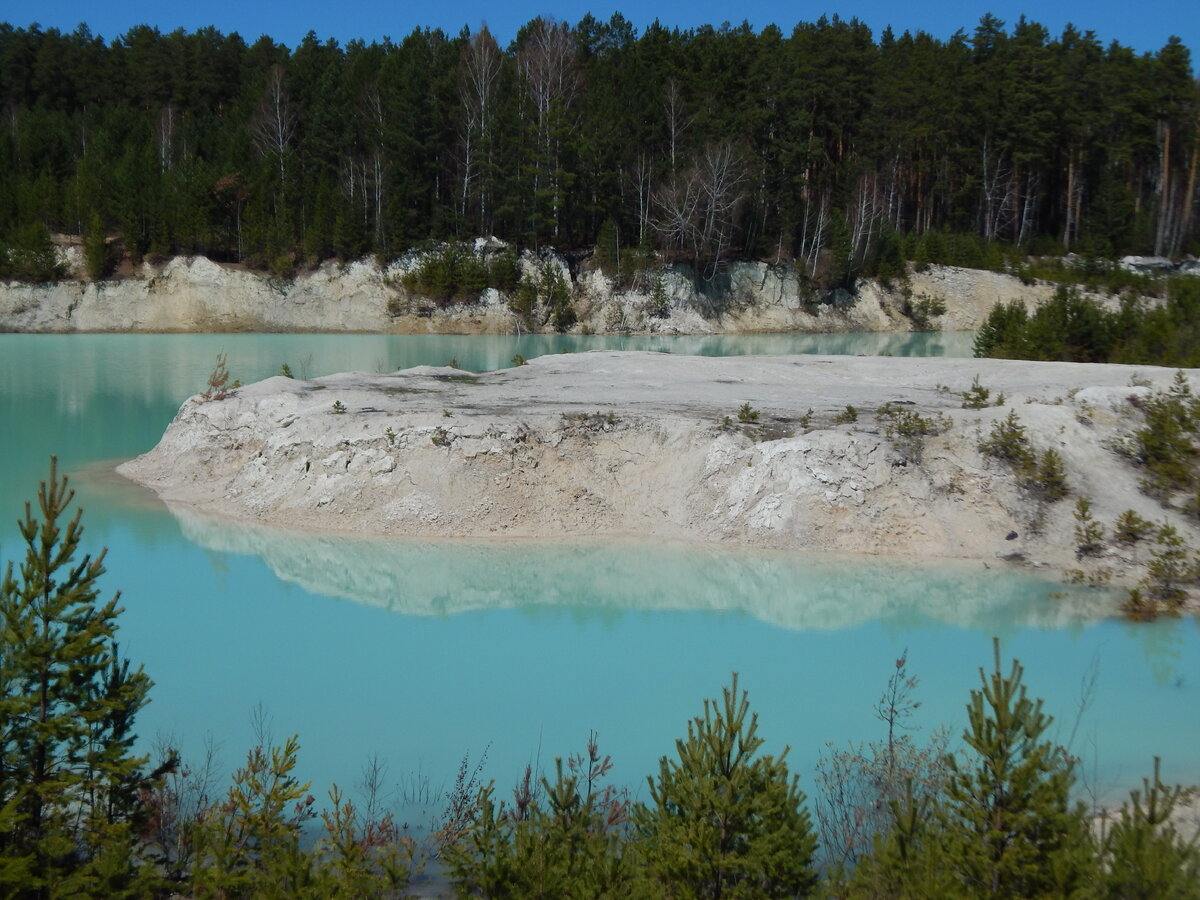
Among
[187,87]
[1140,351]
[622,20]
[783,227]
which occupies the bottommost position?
[1140,351]

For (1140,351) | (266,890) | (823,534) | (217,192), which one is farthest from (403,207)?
(266,890)

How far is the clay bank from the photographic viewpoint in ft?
45.9

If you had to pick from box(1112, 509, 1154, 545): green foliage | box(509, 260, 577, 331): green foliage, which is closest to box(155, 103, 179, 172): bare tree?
box(509, 260, 577, 331): green foliage

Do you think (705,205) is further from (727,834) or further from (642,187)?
(727,834)

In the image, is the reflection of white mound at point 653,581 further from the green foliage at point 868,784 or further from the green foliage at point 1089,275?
the green foliage at point 1089,275

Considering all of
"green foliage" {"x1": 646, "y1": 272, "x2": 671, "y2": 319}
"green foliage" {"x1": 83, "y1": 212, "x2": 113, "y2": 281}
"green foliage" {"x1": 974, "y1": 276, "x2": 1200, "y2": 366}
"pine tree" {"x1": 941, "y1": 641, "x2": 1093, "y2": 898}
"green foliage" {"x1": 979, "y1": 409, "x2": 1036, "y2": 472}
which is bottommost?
"pine tree" {"x1": 941, "y1": 641, "x2": 1093, "y2": 898}

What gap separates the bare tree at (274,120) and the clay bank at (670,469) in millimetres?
46980

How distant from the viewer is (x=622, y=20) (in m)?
68.4

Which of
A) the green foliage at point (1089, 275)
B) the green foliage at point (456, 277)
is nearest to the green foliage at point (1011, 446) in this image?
the green foliage at point (1089, 275)

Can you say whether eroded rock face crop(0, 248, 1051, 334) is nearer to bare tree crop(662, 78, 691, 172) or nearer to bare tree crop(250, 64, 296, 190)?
bare tree crop(662, 78, 691, 172)

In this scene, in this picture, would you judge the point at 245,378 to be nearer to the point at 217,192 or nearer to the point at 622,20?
the point at 217,192

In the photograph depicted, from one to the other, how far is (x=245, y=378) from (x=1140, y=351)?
23489mm

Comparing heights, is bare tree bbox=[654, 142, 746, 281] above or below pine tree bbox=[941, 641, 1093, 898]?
above

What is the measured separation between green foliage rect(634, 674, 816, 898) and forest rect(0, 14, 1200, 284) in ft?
165
